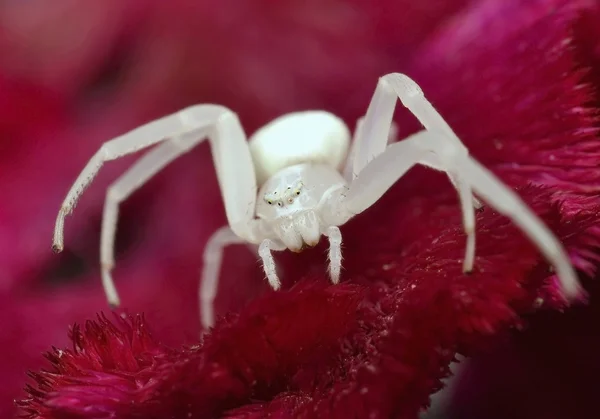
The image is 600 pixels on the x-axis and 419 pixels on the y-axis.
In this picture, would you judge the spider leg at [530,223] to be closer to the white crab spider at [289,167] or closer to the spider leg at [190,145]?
the white crab spider at [289,167]

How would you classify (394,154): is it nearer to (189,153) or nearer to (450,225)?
(450,225)

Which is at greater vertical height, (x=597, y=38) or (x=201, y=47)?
(x=201, y=47)

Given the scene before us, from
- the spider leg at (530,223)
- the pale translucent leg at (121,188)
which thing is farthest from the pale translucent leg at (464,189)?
the pale translucent leg at (121,188)

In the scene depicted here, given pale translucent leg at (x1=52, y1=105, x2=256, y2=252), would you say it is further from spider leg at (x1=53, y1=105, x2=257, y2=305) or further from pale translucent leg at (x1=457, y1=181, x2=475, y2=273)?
pale translucent leg at (x1=457, y1=181, x2=475, y2=273)

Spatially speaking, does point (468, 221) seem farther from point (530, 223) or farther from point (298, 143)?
point (298, 143)

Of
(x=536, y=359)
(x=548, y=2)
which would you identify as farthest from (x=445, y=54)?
(x=536, y=359)

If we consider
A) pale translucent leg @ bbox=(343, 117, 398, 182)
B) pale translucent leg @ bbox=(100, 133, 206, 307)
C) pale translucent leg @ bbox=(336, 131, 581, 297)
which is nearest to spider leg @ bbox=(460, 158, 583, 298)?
pale translucent leg @ bbox=(336, 131, 581, 297)

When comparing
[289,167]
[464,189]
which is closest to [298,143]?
[289,167]

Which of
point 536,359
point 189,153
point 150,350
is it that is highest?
point 189,153
